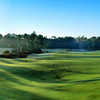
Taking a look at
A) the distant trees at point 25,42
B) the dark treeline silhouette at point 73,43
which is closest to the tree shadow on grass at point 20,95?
the distant trees at point 25,42

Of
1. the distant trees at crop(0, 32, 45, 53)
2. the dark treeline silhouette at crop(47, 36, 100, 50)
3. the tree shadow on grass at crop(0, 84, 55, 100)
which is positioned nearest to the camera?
the tree shadow on grass at crop(0, 84, 55, 100)

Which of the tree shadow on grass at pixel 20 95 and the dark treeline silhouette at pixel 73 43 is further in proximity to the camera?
the dark treeline silhouette at pixel 73 43

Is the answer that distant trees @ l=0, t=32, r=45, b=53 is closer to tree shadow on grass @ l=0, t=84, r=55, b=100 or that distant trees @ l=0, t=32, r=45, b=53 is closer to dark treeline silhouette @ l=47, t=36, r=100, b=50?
dark treeline silhouette @ l=47, t=36, r=100, b=50

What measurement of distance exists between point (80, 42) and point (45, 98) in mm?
91228

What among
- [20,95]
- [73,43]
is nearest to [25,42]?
[73,43]

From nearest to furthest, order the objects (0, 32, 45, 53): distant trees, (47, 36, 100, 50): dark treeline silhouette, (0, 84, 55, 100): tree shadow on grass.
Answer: (0, 84, 55, 100): tree shadow on grass, (0, 32, 45, 53): distant trees, (47, 36, 100, 50): dark treeline silhouette

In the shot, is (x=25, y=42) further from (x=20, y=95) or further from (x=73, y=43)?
(x=20, y=95)

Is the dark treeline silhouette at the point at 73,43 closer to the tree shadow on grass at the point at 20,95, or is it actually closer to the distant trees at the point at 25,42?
the distant trees at the point at 25,42

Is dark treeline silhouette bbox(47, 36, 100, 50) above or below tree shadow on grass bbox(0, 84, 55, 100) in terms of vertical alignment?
above

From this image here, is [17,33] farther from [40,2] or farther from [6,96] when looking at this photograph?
[6,96]

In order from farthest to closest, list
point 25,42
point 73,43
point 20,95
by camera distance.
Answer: point 73,43, point 25,42, point 20,95

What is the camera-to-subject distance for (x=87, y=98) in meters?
5.45

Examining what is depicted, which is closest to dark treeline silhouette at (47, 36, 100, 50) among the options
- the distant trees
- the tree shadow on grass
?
the distant trees

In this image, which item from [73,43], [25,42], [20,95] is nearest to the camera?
[20,95]
